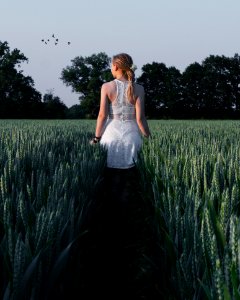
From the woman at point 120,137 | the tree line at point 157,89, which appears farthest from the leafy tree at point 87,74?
the woman at point 120,137

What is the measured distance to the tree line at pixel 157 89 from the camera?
2152 inches

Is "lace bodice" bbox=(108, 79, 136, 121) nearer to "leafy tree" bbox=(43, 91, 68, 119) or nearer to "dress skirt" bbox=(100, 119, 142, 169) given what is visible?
"dress skirt" bbox=(100, 119, 142, 169)

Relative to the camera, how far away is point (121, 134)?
4.91 metres

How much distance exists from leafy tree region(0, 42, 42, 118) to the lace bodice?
47.7 meters

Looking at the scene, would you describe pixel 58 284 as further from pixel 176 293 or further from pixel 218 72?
pixel 218 72

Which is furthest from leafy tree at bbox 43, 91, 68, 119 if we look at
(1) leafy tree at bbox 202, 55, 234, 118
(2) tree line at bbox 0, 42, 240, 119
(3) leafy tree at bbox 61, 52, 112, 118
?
(1) leafy tree at bbox 202, 55, 234, 118

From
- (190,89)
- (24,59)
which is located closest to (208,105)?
(190,89)

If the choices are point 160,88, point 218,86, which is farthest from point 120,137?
point 160,88

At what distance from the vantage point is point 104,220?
16.1ft

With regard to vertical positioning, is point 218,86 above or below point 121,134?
above

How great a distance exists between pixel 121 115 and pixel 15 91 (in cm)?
5155

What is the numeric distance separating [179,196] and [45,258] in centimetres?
93

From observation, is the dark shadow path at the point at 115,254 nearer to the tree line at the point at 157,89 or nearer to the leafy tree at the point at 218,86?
the tree line at the point at 157,89

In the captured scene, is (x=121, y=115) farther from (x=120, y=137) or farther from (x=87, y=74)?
(x=87, y=74)
